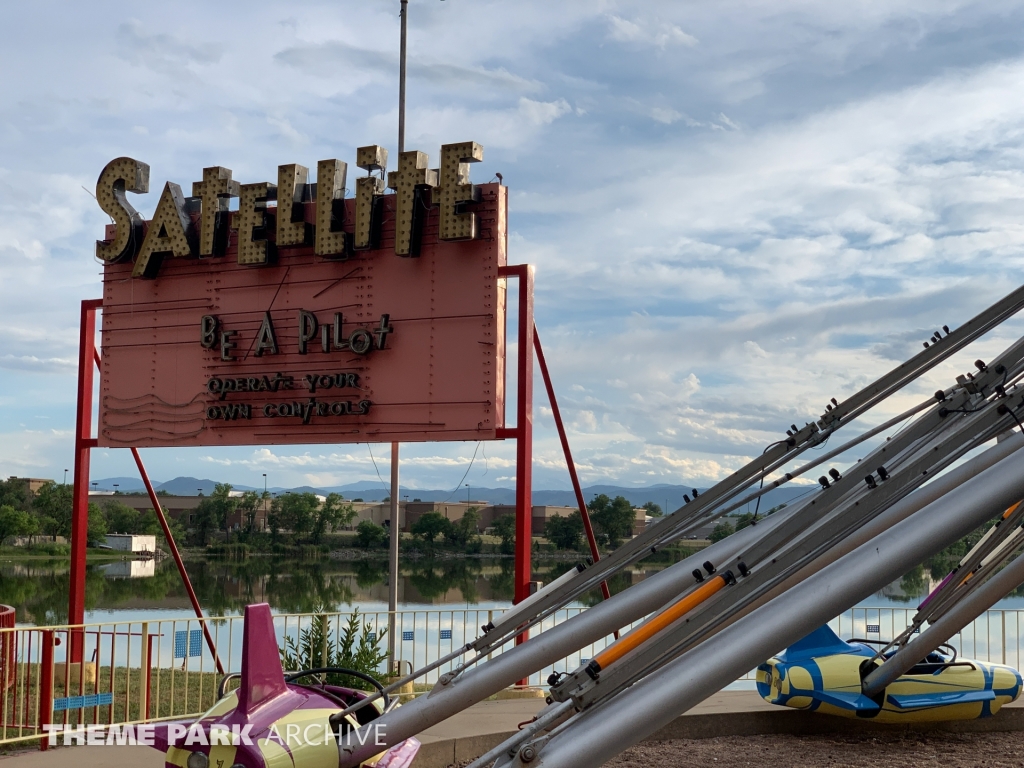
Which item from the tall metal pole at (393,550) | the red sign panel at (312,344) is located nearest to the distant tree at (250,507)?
the red sign panel at (312,344)

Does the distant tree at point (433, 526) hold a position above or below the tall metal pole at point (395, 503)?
below

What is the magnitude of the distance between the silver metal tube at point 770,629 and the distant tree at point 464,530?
58.4 meters

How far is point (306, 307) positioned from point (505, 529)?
146ft

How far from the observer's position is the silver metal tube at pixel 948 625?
7.62 meters

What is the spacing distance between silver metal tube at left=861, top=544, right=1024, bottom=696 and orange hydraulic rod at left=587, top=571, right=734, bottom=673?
377cm

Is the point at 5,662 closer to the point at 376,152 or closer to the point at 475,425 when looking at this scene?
the point at 475,425

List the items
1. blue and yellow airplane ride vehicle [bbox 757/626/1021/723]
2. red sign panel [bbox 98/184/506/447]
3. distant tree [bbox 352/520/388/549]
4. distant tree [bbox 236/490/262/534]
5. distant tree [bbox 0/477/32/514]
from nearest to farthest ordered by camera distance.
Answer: blue and yellow airplane ride vehicle [bbox 757/626/1021/723] < red sign panel [bbox 98/184/506/447] < distant tree [bbox 352/520/388/549] < distant tree [bbox 236/490/262/534] < distant tree [bbox 0/477/32/514]

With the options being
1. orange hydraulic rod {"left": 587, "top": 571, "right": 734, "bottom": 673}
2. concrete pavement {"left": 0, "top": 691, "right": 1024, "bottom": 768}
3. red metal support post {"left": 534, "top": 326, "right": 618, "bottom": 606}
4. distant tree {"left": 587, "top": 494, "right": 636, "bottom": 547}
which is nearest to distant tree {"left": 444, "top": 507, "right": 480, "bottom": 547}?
distant tree {"left": 587, "top": 494, "right": 636, "bottom": 547}

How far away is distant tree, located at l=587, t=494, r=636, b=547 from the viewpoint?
3698 centimetres

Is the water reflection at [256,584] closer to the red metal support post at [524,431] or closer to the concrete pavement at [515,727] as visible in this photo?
the red metal support post at [524,431]

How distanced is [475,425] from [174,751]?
7.49m

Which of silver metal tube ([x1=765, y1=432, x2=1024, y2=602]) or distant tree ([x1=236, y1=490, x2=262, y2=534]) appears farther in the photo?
distant tree ([x1=236, y1=490, x2=262, y2=534])

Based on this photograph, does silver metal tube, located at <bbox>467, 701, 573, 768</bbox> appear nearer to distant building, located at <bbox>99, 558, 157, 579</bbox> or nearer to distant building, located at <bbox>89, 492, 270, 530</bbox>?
distant building, located at <bbox>99, 558, 157, 579</bbox>

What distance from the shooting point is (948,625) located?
328 inches
